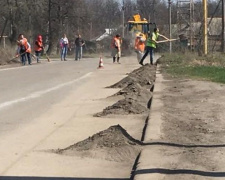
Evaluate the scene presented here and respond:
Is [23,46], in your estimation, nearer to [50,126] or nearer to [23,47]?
[23,47]

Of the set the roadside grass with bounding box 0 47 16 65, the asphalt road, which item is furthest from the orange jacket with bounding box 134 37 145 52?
the roadside grass with bounding box 0 47 16 65

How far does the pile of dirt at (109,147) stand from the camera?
7.12 meters

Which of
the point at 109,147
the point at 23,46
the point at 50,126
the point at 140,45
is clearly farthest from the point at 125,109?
→ the point at 23,46

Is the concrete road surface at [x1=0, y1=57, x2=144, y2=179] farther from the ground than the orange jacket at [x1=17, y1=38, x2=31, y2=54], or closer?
closer

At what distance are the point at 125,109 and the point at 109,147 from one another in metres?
3.44

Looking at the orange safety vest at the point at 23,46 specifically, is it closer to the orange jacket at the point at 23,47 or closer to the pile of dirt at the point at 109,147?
the orange jacket at the point at 23,47

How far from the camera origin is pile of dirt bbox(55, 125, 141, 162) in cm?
712

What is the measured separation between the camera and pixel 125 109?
10.8 meters

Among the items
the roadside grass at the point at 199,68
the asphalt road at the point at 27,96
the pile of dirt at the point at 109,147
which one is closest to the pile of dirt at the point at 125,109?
the asphalt road at the point at 27,96

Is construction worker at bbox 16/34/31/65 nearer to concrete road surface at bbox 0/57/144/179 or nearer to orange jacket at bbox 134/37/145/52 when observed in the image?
orange jacket at bbox 134/37/145/52

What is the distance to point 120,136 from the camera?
784 centimetres

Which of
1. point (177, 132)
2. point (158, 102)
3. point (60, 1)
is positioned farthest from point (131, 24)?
point (177, 132)

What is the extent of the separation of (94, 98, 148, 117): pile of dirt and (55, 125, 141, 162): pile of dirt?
2631 mm

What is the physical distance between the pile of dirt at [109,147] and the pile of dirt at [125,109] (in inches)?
104
